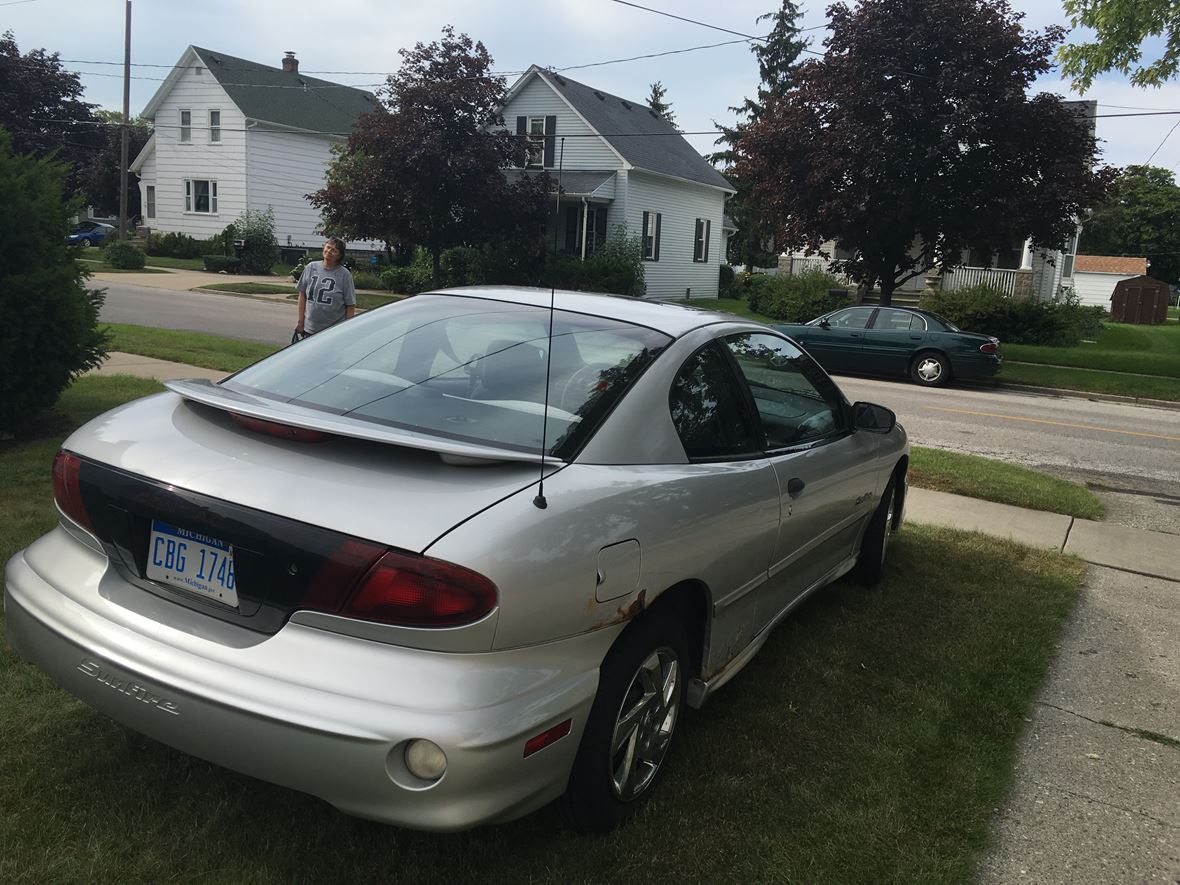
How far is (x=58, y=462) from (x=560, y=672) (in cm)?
165

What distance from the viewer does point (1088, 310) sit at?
3162cm

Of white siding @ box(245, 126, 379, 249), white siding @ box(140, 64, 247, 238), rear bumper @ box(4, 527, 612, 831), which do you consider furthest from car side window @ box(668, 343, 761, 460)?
white siding @ box(140, 64, 247, 238)

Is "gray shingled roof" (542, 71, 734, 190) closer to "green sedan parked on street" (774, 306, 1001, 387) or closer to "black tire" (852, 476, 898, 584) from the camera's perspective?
"green sedan parked on street" (774, 306, 1001, 387)

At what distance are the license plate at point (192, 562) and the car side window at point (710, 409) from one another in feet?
4.78

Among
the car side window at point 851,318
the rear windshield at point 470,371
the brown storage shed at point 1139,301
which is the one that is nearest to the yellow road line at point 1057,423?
the car side window at point 851,318

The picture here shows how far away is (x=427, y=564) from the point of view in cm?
228

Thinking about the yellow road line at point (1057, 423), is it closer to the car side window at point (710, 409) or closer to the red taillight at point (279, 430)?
the car side window at point (710, 409)

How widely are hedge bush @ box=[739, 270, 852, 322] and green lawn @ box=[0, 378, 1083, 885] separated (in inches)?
957

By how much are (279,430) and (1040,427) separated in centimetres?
1221

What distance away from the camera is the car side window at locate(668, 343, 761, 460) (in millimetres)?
3252

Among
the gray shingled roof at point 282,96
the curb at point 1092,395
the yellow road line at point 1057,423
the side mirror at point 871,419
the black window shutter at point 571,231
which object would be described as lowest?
the curb at point 1092,395

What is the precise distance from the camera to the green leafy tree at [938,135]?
19250 millimetres

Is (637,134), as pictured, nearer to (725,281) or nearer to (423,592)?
(725,281)

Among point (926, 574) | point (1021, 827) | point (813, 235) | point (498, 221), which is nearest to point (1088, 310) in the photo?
point (813, 235)
